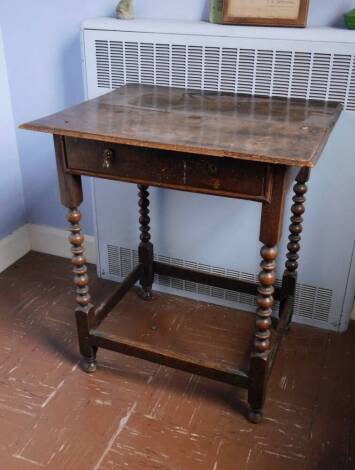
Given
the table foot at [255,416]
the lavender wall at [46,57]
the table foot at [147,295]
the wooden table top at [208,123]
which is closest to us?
the wooden table top at [208,123]

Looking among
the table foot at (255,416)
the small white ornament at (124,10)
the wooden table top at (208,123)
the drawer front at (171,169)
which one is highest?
the small white ornament at (124,10)

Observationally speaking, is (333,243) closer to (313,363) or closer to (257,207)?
(257,207)

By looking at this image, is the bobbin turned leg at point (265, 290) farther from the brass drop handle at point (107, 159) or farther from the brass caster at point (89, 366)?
the brass caster at point (89, 366)

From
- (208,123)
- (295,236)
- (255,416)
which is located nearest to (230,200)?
(295,236)

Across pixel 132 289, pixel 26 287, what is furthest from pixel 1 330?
pixel 132 289

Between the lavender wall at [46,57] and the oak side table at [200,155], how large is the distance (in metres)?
0.36

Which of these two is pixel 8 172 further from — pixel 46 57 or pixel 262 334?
pixel 262 334

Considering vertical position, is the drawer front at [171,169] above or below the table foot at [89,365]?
above

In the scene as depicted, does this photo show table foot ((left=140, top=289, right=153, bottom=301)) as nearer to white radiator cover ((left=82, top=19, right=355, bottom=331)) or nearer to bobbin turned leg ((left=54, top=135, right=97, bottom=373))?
white radiator cover ((left=82, top=19, right=355, bottom=331))

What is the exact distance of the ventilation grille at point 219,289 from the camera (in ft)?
7.07

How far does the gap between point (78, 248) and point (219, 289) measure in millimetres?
821

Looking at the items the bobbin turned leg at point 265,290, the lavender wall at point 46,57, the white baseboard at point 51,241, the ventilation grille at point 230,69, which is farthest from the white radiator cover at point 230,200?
the bobbin turned leg at point 265,290

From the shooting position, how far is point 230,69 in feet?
6.17

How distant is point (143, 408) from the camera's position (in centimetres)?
180
